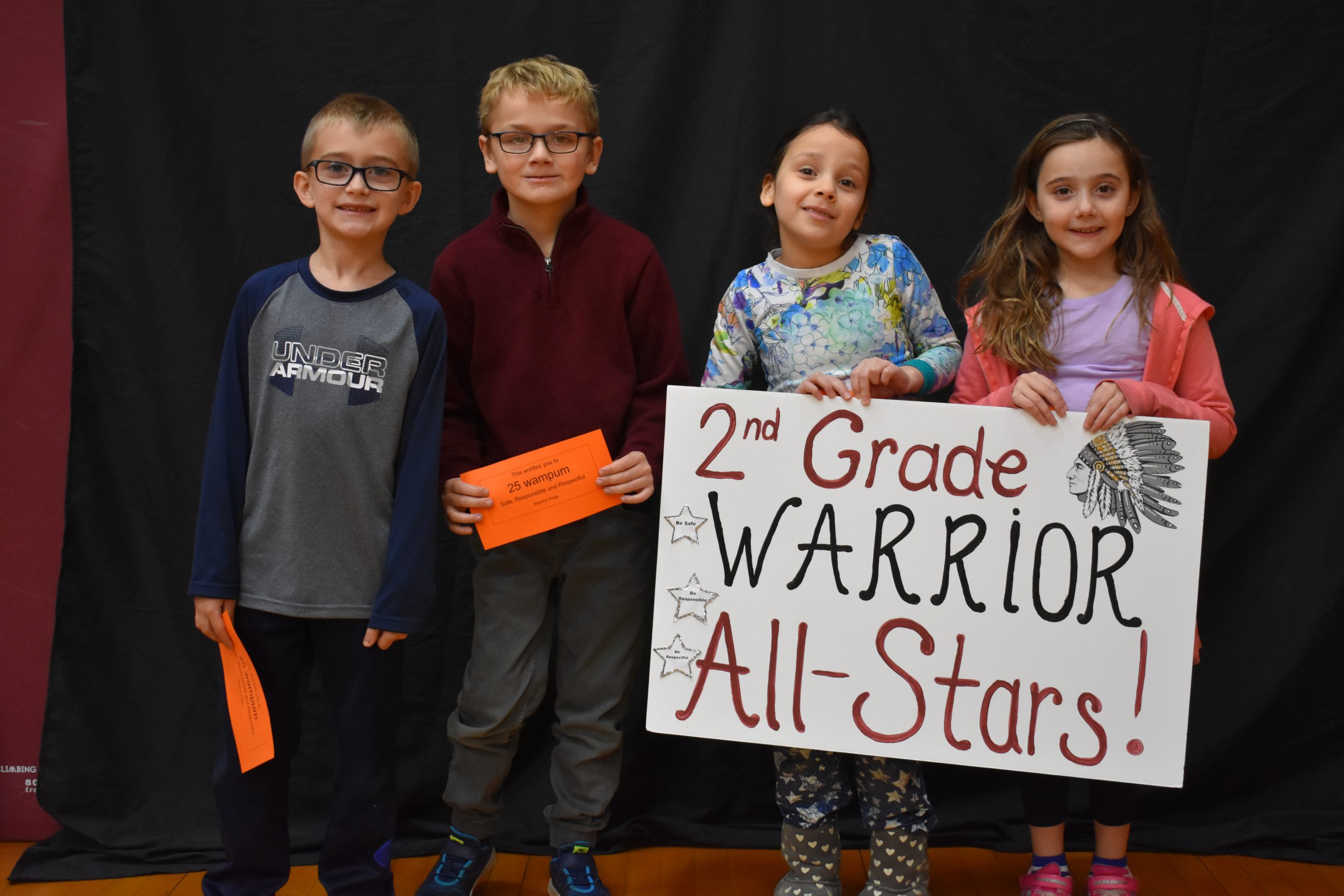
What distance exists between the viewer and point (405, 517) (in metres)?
1.72

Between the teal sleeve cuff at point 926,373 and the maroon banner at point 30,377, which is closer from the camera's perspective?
the teal sleeve cuff at point 926,373

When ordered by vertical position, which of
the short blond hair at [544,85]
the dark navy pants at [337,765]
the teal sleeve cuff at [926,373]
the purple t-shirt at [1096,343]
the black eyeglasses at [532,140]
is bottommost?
the dark navy pants at [337,765]

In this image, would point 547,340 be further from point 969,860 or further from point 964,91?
point 969,860

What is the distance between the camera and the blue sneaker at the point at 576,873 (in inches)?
77.2

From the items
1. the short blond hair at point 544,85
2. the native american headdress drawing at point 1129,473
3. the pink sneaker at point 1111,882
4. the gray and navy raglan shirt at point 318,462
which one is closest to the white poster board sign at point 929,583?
the native american headdress drawing at point 1129,473

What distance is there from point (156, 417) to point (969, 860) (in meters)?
2.05

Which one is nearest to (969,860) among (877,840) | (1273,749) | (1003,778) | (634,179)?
(1003,778)

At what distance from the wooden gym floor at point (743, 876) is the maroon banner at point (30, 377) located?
0.87 ft

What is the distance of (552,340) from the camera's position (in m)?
1.85

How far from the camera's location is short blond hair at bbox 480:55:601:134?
180cm

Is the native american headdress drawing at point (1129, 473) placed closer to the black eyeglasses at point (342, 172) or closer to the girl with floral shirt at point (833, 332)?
the girl with floral shirt at point (833, 332)

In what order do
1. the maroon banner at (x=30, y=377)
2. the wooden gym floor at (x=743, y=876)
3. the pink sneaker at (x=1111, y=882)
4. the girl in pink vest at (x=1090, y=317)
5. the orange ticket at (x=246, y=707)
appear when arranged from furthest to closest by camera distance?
the maroon banner at (x=30, y=377) → the wooden gym floor at (x=743, y=876) → the pink sneaker at (x=1111, y=882) → the girl in pink vest at (x=1090, y=317) → the orange ticket at (x=246, y=707)

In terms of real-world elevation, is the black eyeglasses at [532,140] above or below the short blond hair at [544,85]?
below

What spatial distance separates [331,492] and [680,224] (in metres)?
1.04
